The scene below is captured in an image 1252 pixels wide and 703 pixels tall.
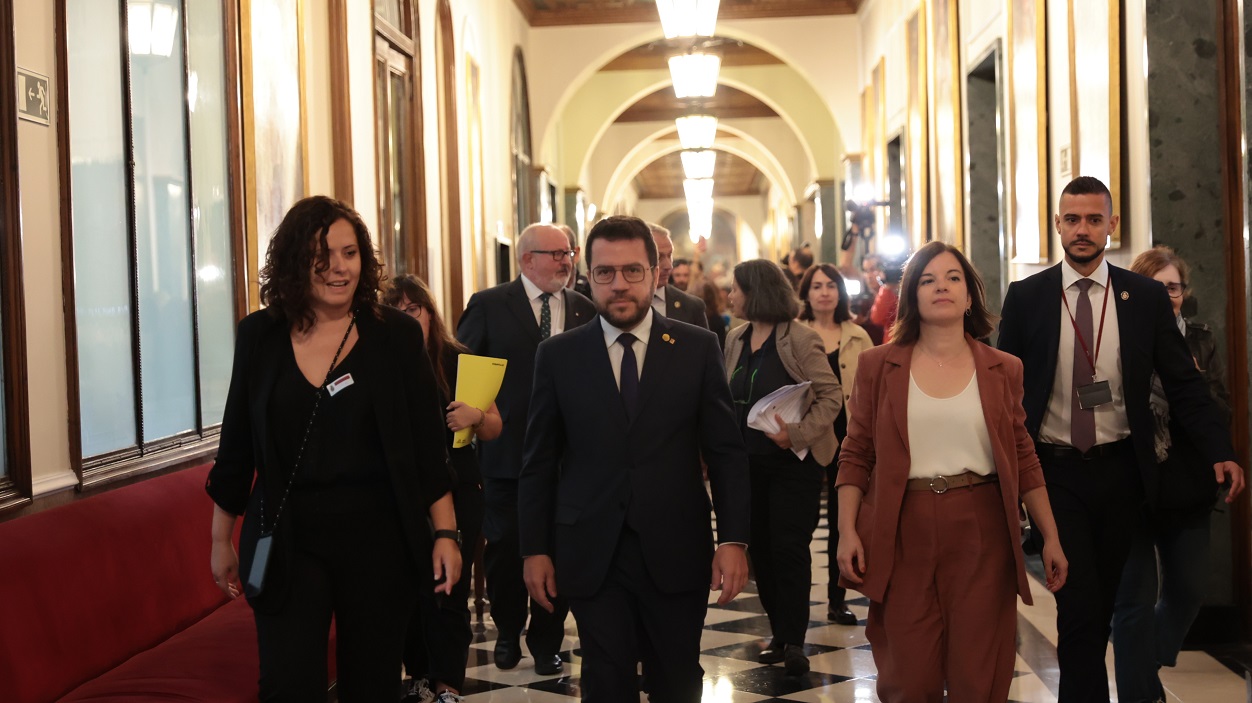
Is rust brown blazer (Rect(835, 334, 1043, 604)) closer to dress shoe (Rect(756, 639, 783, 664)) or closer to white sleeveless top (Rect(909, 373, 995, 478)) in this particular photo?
white sleeveless top (Rect(909, 373, 995, 478))

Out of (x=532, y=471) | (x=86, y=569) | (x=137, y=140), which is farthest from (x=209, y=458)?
(x=532, y=471)

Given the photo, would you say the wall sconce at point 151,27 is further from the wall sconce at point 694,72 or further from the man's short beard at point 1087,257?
the wall sconce at point 694,72

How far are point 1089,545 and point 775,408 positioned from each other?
153cm

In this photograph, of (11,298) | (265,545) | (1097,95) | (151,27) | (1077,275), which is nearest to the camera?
(265,545)

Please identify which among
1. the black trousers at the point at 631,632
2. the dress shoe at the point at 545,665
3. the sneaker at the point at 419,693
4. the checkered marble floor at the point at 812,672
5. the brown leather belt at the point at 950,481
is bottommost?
the checkered marble floor at the point at 812,672

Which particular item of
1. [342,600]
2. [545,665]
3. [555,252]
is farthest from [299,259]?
[545,665]

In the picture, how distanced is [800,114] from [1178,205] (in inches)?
617

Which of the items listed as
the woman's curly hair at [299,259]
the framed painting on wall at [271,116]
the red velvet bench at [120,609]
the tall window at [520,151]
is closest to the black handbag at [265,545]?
the woman's curly hair at [299,259]

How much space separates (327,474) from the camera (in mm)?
A: 3121

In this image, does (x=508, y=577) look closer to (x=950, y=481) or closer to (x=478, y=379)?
(x=478, y=379)

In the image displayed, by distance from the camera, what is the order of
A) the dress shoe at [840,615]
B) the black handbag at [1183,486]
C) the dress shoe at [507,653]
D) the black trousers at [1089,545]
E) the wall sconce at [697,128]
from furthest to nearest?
1. the wall sconce at [697,128]
2. the dress shoe at [840,615]
3. the dress shoe at [507,653]
4. the black handbag at [1183,486]
5. the black trousers at [1089,545]

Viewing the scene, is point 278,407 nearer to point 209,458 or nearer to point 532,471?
point 532,471

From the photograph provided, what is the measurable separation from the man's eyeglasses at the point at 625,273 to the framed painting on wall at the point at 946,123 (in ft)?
21.9

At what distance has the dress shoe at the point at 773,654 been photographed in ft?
18.9
